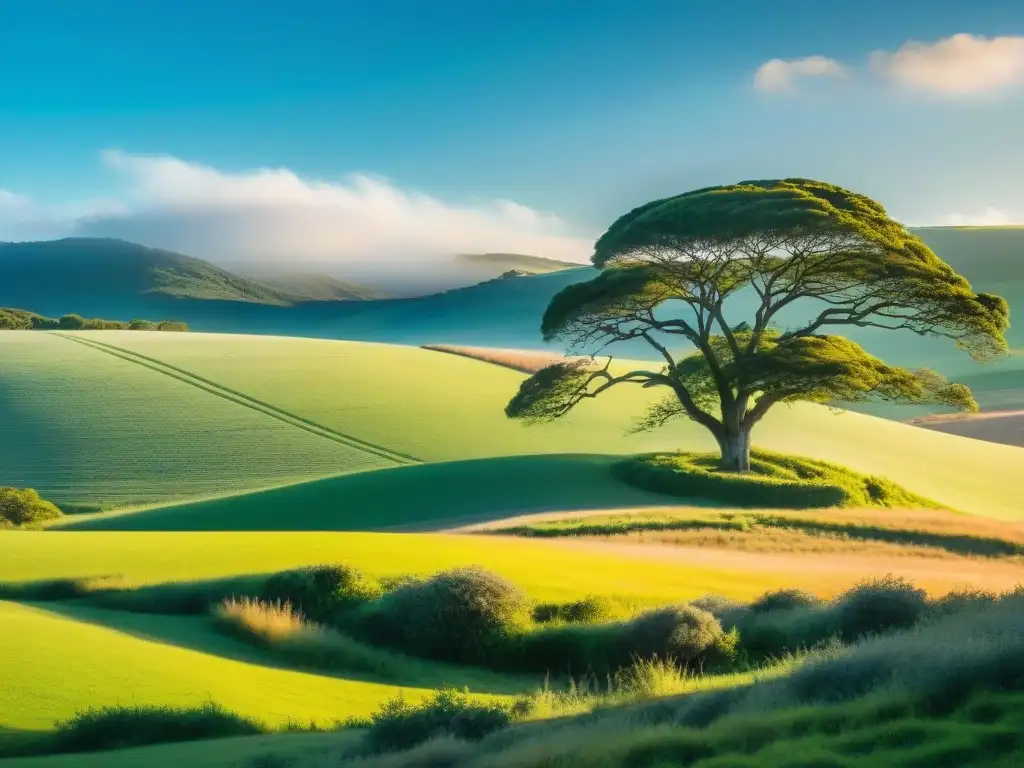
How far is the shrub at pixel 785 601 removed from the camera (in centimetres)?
1692

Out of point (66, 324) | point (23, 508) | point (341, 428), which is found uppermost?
point (66, 324)

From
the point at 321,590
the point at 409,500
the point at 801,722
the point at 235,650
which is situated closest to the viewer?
the point at 801,722

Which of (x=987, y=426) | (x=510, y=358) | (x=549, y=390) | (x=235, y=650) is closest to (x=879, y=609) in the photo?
(x=235, y=650)

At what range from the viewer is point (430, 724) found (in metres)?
9.38

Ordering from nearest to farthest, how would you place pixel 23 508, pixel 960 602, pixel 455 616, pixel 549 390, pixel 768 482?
pixel 960 602 → pixel 455 616 → pixel 23 508 → pixel 768 482 → pixel 549 390

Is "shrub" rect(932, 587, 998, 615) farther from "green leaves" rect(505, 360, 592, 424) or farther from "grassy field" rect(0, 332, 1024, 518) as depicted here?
"green leaves" rect(505, 360, 592, 424)

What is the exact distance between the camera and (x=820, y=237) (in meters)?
35.0

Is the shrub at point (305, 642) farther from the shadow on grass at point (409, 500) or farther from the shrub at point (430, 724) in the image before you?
the shadow on grass at point (409, 500)

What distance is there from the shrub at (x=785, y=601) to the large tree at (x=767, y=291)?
720 inches

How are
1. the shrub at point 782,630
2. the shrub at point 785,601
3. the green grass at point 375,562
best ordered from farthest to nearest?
the green grass at point 375,562, the shrub at point 785,601, the shrub at point 782,630

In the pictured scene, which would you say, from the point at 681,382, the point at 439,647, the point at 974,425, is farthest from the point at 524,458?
the point at 974,425

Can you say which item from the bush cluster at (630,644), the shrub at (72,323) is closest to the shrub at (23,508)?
the bush cluster at (630,644)

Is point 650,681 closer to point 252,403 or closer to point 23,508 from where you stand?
point 23,508

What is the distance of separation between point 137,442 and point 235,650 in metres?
34.3
